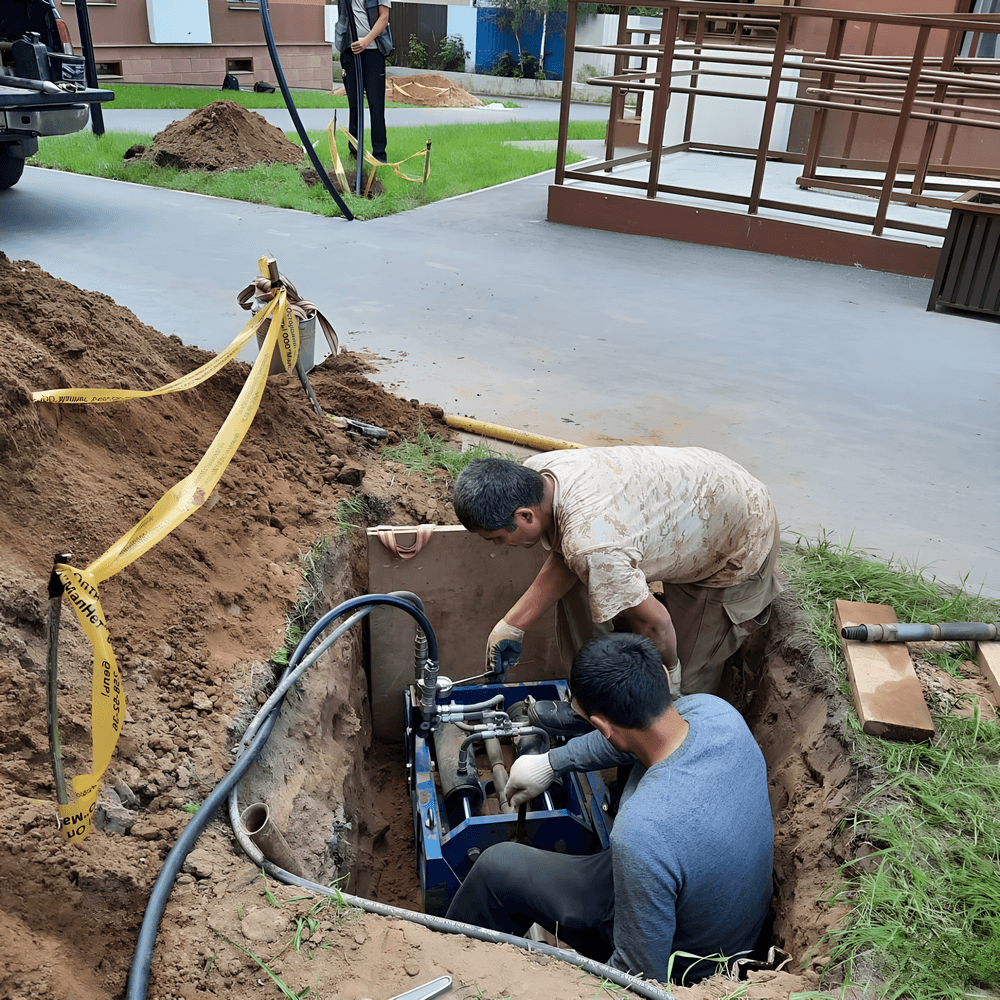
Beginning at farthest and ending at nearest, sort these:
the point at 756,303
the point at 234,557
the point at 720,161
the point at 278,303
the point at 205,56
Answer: the point at 205,56
the point at 720,161
the point at 756,303
the point at 278,303
the point at 234,557

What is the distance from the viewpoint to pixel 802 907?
7.83ft

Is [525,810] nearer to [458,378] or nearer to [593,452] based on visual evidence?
[593,452]

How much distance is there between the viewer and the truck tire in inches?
324

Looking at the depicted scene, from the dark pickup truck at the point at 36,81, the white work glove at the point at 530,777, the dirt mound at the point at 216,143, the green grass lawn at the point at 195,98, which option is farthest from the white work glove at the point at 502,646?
the green grass lawn at the point at 195,98

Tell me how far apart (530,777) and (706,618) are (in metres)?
1.01

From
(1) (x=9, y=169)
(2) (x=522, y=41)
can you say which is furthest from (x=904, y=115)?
(2) (x=522, y=41)

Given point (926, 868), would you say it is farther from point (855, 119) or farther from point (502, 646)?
point (855, 119)

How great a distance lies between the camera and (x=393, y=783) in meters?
3.83

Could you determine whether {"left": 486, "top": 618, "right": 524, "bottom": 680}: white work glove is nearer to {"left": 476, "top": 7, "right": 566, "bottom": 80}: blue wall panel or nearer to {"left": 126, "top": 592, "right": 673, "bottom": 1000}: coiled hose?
{"left": 126, "top": 592, "right": 673, "bottom": 1000}: coiled hose

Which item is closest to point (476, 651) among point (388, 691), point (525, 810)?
point (388, 691)

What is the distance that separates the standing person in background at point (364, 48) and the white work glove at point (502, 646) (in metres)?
7.46

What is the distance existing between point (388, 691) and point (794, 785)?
1899 mm

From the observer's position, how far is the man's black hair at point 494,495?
265cm

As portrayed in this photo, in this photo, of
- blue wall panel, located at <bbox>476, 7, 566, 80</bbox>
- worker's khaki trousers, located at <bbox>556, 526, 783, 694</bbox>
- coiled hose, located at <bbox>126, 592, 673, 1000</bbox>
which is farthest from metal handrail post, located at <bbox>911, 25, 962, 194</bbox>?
blue wall panel, located at <bbox>476, 7, 566, 80</bbox>
